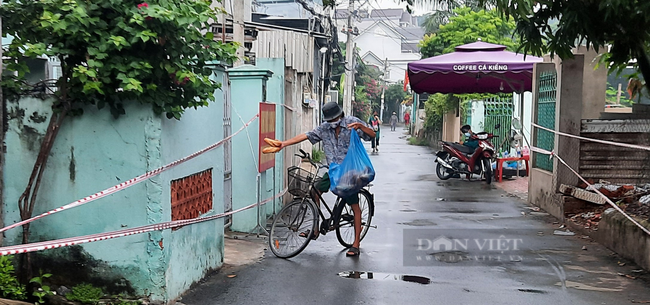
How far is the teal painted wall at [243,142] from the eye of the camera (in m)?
8.46

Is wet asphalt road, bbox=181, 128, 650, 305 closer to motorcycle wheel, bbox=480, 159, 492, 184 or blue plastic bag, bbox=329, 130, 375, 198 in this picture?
blue plastic bag, bbox=329, 130, 375, 198

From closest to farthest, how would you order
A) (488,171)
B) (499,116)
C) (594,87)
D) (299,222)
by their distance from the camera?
(299,222) < (594,87) < (488,171) < (499,116)

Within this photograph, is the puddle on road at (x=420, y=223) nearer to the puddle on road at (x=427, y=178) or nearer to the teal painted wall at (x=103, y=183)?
the teal painted wall at (x=103, y=183)

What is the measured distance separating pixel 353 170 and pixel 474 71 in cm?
801

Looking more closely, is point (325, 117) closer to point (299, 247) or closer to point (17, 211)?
point (299, 247)

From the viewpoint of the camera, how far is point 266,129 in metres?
8.66

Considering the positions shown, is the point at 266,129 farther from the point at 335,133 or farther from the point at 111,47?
the point at 111,47

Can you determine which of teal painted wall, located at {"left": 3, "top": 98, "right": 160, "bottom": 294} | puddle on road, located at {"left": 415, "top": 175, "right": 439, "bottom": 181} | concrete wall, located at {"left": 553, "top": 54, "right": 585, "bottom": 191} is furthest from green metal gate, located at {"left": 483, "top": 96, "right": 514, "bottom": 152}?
teal painted wall, located at {"left": 3, "top": 98, "right": 160, "bottom": 294}

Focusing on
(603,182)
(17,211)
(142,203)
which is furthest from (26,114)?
(603,182)

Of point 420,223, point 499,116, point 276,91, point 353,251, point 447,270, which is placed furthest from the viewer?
point 499,116

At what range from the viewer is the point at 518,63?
45.9 feet

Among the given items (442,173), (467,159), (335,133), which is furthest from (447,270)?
(442,173)

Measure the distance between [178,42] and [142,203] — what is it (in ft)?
4.08

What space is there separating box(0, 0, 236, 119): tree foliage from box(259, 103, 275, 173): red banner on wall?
11.1 feet
